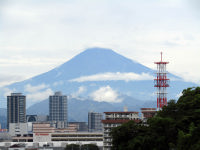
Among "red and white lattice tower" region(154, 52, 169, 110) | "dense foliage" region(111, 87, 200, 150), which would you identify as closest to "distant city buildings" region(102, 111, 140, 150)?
"red and white lattice tower" region(154, 52, 169, 110)

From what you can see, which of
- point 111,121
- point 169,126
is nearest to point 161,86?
point 111,121

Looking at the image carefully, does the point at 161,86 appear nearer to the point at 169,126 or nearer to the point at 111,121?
the point at 111,121

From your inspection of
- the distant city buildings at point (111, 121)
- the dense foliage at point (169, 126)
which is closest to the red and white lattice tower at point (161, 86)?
the distant city buildings at point (111, 121)

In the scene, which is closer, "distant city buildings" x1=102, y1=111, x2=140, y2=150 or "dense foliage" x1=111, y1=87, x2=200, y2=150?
"dense foliage" x1=111, y1=87, x2=200, y2=150

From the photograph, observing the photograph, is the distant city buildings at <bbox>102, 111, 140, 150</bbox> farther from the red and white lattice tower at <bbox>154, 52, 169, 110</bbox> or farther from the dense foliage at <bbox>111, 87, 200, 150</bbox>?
the dense foliage at <bbox>111, 87, 200, 150</bbox>

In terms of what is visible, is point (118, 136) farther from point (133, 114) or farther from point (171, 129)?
point (133, 114)

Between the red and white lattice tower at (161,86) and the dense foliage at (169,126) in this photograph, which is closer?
the dense foliage at (169,126)

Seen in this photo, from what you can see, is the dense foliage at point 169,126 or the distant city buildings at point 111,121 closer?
the dense foliage at point 169,126

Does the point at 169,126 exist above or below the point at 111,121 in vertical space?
above

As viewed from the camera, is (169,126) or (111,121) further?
(111,121)

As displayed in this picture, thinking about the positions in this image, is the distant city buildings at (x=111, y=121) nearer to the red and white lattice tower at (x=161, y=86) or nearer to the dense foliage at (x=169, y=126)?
the red and white lattice tower at (x=161, y=86)

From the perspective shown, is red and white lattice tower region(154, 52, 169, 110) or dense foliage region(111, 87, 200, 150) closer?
dense foliage region(111, 87, 200, 150)

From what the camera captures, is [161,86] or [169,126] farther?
[161,86]

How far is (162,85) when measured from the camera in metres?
153
